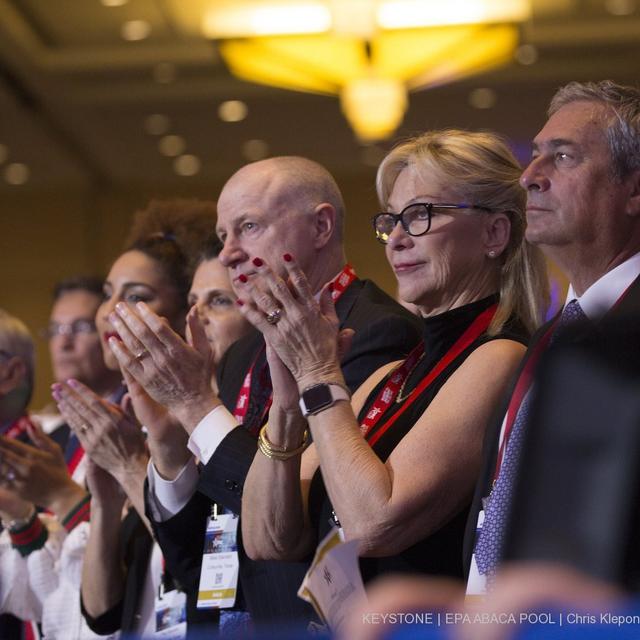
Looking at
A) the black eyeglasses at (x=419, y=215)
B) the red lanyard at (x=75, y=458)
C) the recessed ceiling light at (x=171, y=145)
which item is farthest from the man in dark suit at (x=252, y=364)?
the recessed ceiling light at (x=171, y=145)

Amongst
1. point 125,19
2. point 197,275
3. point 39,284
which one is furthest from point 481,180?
point 39,284

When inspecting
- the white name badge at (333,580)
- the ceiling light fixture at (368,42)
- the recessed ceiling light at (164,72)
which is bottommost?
the white name badge at (333,580)

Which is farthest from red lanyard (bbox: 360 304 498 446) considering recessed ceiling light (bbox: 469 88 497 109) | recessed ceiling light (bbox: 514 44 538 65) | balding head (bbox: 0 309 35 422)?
recessed ceiling light (bbox: 469 88 497 109)

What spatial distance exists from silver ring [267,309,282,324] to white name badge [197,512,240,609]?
1.86 ft

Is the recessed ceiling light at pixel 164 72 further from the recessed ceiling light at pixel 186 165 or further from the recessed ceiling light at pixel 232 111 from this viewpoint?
the recessed ceiling light at pixel 186 165

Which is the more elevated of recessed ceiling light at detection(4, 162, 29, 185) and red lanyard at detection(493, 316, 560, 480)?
recessed ceiling light at detection(4, 162, 29, 185)

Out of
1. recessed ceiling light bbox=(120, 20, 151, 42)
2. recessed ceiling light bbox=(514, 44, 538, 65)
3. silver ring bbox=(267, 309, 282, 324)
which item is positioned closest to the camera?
silver ring bbox=(267, 309, 282, 324)

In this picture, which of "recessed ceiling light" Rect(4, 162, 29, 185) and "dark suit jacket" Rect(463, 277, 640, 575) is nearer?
"dark suit jacket" Rect(463, 277, 640, 575)

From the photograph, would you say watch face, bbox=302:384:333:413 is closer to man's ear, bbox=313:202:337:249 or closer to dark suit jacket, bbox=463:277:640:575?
dark suit jacket, bbox=463:277:640:575

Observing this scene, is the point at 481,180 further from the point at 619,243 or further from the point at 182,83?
the point at 182,83

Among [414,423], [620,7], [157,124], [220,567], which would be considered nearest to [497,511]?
[414,423]

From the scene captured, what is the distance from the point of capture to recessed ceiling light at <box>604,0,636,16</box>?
8945 mm

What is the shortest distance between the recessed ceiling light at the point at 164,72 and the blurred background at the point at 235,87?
0.02 meters

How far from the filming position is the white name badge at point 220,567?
7.88 feet
